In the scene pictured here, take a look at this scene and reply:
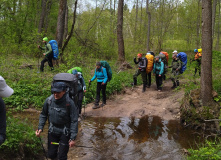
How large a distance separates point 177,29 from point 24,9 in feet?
52.3

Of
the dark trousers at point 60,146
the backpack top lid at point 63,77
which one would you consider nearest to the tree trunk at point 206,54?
the backpack top lid at point 63,77

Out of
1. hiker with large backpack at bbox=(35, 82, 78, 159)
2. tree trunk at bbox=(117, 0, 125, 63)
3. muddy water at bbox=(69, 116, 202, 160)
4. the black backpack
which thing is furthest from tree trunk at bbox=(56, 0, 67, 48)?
hiker with large backpack at bbox=(35, 82, 78, 159)

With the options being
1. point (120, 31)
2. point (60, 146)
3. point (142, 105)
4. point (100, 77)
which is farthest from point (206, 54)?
point (120, 31)

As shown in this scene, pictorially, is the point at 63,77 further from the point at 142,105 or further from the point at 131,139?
the point at 142,105

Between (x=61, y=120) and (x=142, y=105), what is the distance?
626 cm

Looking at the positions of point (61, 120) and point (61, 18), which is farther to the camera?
point (61, 18)

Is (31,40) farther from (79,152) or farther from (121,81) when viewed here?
(79,152)

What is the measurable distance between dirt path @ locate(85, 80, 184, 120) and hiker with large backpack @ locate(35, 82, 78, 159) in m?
4.83

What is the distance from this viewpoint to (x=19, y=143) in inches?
181

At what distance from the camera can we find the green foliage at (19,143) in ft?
14.5

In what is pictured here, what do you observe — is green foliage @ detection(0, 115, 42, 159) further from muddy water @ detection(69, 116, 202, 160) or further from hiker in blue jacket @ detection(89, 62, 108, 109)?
hiker in blue jacket @ detection(89, 62, 108, 109)

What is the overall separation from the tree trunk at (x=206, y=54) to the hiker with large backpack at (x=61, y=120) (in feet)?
16.9

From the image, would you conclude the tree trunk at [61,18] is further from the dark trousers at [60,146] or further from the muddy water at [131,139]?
the dark trousers at [60,146]

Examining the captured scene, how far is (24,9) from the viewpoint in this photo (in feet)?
67.7
